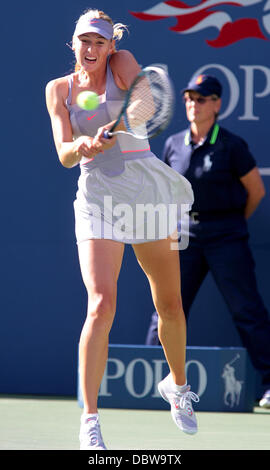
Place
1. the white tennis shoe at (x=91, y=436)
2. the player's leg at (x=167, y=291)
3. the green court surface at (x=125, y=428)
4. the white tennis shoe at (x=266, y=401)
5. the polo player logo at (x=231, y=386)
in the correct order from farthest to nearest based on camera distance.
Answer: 1. the white tennis shoe at (x=266, y=401)
2. the polo player logo at (x=231, y=386)
3. the green court surface at (x=125, y=428)
4. the player's leg at (x=167, y=291)
5. the white tennis shoe at (x=91, y=436)

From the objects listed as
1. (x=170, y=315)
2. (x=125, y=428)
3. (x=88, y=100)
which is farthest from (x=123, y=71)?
(x=125, y=428)

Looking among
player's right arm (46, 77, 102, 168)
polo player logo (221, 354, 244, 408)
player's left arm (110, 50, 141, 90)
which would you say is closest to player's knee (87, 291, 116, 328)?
player's right arm (46, 77, 102, 168)

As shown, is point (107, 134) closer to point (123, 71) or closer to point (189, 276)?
point (123, 71)

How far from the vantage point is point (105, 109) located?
3572 mm

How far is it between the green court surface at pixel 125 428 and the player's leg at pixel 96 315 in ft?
1.22

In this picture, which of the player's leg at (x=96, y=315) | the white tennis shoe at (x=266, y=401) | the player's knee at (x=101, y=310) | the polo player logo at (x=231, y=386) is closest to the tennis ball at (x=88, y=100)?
the player's leg at (x=96, y=315)

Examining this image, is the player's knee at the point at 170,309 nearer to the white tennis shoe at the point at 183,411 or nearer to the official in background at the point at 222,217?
the white tennis shoe at the point at 183,411

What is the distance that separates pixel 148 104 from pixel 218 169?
1667 millimetres

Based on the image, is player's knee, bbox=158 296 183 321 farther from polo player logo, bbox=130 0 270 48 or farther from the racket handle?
polo player logo, bbox=130 0 270 48

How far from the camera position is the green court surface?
12.4ft

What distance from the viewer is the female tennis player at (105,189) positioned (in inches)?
135
